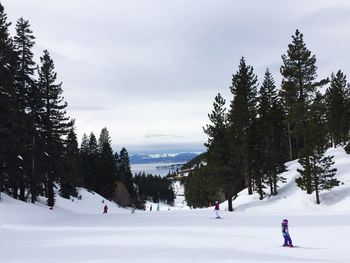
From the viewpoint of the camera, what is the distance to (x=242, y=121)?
143ft

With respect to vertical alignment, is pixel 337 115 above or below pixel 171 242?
above

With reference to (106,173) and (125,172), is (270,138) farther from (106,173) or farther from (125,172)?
(125,172)

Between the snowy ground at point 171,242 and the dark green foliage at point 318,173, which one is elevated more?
the dark green foliage at point 318,173

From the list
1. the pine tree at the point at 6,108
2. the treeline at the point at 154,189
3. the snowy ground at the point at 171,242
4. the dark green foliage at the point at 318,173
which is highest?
the pine tree at the point at 6,108

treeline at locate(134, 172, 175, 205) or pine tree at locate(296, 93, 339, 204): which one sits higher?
pine tree at locate(296, 93, 339, 204)

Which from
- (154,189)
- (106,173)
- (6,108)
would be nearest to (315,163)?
(6,108)

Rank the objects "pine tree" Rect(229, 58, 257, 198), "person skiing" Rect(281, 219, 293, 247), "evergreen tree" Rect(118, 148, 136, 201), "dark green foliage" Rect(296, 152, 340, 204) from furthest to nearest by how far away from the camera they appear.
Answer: "evergreen tree" Rect(118, 148, 136, 201)
"pine tree" Rect(229, 58, 257, 198)
"dark green foliage" Rect(296, 152, 340, 204)
"person skiing" Rect(281, 219, 293, 247)

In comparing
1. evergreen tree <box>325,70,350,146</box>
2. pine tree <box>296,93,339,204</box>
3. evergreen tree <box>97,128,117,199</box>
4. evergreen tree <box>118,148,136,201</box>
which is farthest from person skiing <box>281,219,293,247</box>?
evergreen tree <box>118,148,136,201</box>

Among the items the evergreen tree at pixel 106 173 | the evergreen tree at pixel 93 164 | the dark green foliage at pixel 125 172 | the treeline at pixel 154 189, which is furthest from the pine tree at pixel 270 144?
the treeline at pixel 154 189

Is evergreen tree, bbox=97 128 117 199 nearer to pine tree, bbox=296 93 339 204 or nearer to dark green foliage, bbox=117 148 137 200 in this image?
dark green foliage, bbox=117 148 137 200

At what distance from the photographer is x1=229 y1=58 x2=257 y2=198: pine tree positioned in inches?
1502

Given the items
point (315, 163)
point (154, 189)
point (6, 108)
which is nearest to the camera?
point (6, 108)

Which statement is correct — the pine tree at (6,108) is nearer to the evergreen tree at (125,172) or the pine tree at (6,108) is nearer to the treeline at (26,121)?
the treeline at (26,121)

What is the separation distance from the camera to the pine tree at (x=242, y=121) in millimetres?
38159
